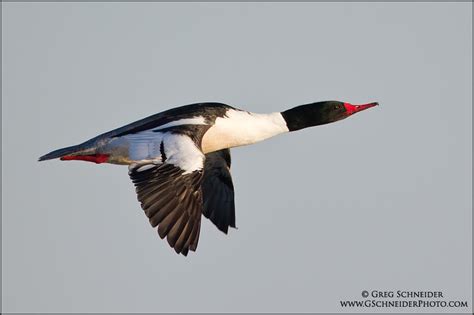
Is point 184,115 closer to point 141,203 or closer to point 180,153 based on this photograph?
point 180,153

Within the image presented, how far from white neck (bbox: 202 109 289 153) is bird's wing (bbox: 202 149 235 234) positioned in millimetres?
1083

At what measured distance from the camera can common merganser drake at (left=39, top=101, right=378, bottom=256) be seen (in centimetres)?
995

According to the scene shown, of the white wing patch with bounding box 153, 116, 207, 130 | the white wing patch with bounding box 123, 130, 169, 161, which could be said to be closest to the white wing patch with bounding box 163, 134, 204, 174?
the white wing patch with bounding box 123, 130, 169, 161

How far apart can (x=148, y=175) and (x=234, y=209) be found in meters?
3.21

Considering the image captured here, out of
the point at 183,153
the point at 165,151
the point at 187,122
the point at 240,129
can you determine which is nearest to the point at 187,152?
the point at 183,153

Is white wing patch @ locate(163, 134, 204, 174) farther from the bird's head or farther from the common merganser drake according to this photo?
the bird's head

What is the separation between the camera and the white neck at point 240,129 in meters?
12.1

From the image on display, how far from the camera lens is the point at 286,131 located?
12945mm

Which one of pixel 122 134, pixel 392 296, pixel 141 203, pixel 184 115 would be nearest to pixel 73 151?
pixel 122 134

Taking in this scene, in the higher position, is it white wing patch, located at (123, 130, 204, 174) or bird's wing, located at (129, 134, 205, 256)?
white wing patch, located at (123, 130, 204, 174)

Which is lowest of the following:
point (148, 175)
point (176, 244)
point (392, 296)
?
point (392, 296)

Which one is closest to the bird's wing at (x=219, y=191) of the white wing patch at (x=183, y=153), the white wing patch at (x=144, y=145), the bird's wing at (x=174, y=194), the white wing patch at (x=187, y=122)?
the white wing patch at (x=187, y=122)

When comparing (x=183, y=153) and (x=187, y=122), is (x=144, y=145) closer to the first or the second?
(x=183, y=153)

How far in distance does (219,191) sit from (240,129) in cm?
141
